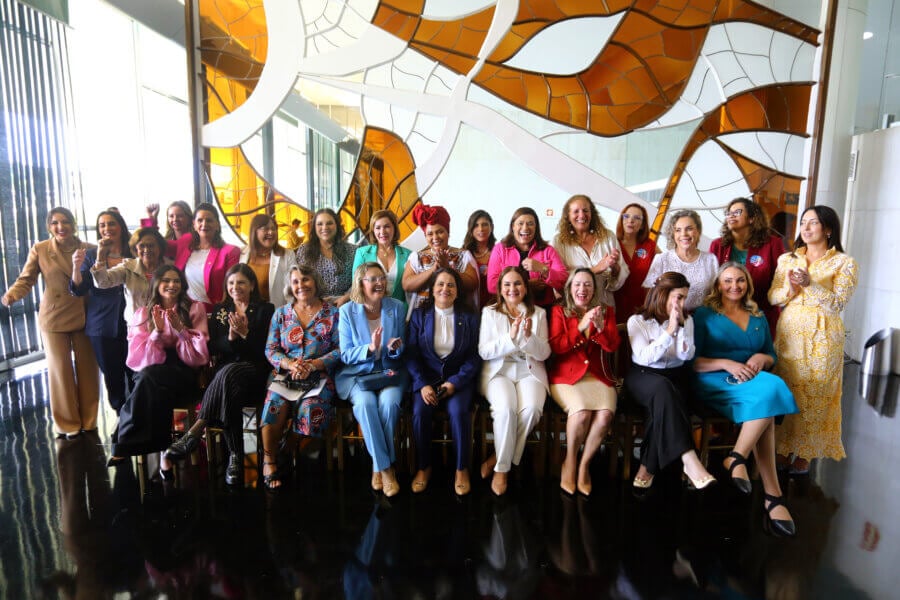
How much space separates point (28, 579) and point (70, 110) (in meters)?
4.45

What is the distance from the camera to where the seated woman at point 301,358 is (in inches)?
108

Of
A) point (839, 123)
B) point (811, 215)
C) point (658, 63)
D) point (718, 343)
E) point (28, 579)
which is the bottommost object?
point (28, 579)

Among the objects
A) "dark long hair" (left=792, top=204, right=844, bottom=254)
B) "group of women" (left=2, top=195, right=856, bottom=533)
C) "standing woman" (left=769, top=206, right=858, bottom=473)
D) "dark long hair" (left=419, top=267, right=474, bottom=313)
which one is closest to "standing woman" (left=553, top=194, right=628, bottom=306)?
"group of women" (left=2, top=195, right=856, bottom=533)

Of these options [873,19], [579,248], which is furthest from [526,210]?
[873,19]

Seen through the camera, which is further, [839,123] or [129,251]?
[839,123]

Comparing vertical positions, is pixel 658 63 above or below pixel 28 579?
above

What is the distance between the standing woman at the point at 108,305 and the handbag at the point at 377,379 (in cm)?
149

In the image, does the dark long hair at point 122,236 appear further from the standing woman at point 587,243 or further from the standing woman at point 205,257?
the standing woman at point 587,243

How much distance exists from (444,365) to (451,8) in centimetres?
270

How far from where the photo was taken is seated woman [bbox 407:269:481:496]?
2723mm

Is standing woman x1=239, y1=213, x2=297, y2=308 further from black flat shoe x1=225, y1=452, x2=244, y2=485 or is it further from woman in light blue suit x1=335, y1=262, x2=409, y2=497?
black flat shoe x1=225, y1=452, x2=244, y2=485

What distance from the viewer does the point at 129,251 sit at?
3.30 meters

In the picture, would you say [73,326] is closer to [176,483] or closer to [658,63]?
[176,483]

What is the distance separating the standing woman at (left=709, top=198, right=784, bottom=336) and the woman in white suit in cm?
130
